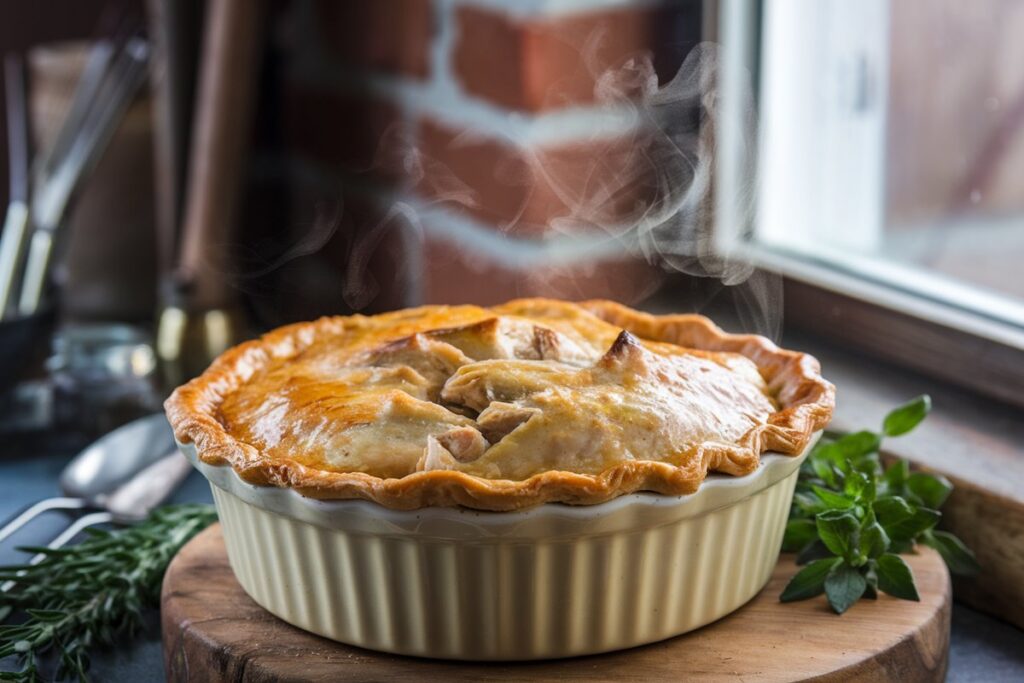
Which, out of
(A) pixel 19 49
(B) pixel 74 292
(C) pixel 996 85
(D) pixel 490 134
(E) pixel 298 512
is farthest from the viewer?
(A) pixel 19 49

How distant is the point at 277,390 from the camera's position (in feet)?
4.41

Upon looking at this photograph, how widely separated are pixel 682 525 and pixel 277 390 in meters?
0.45

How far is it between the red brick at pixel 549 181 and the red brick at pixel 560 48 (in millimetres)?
82

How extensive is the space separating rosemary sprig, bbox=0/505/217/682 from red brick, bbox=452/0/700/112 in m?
0.85

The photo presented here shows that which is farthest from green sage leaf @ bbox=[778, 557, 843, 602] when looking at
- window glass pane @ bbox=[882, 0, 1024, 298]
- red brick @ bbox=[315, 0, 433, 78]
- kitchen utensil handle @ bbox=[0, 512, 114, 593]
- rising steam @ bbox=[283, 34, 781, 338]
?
red brick @ bbox=[315, 0, 433, 78]

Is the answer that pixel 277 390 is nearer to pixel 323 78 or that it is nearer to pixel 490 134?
pixel 490 134

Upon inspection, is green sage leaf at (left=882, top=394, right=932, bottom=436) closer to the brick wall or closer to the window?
the window

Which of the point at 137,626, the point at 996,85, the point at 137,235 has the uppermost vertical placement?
the point at 996,85

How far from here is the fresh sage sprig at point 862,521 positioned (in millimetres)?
1279

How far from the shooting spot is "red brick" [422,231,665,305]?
209 cm

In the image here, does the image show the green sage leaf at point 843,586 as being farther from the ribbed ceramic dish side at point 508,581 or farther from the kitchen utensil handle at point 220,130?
the kitchen utensil handle at point 220,130

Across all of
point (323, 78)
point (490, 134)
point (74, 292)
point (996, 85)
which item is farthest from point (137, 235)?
point (996, 85)

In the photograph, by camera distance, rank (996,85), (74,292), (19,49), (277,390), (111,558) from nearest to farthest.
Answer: (277,390), (111,558), (996,85), (74,292), (19,49)

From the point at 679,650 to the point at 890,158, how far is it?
40.7 inches
